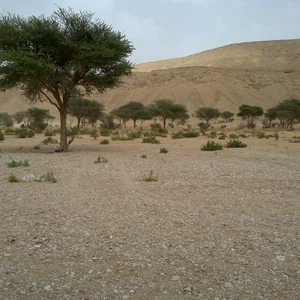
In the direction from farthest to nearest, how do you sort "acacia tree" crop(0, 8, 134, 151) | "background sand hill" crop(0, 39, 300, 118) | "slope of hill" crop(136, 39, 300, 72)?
1. "slope of hill" crop(136, 39, 300, 72)
2. "background sand hill" crop(0, 39, 300, 118)
3. "acacia tree" crop(0, 8, 134, 151)

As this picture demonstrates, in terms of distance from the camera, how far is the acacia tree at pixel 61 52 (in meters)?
13.2

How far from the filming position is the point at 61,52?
14.4 meters

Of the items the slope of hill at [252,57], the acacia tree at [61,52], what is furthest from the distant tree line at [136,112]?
the slope of hill at [252,57]

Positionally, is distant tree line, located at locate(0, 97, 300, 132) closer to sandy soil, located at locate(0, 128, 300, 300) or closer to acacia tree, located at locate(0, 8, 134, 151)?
acacia tree, located at locate(0, 8, 134, 151)

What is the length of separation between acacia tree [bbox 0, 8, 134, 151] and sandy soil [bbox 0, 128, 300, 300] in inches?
279

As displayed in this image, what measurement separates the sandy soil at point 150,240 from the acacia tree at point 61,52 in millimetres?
7084

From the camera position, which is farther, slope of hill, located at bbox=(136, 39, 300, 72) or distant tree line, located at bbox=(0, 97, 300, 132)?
slope of hill, located at bbox=(136, 39, 300, 72)

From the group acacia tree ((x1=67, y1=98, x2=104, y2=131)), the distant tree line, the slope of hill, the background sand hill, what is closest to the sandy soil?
the distant tree line

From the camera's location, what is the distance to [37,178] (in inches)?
310

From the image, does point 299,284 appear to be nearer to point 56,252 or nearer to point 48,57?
point 56,252

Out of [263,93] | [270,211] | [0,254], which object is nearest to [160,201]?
[270,211]

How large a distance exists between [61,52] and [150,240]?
12419 millimetres

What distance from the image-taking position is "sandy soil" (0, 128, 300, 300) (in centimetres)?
306

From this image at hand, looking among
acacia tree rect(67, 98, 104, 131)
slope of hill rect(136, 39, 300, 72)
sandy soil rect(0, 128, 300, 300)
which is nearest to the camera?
sandy soil rect(0, 128, 300, 300)
